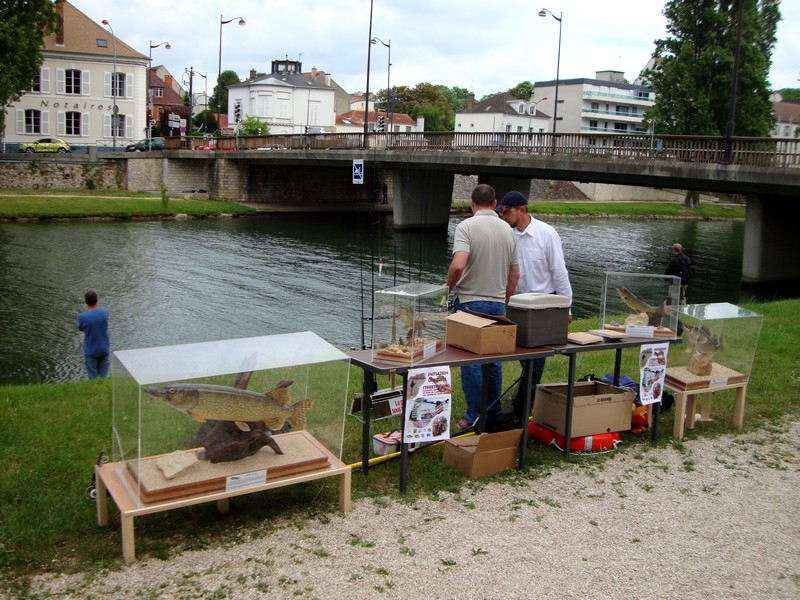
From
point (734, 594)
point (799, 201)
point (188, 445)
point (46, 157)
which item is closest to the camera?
point (734, 594)

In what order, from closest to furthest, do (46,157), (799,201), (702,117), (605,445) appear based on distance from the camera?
1. (605,445)
2. (799,201)
3. (46,157)
4. (702,117)

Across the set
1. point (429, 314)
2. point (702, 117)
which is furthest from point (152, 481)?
point (702, 117)

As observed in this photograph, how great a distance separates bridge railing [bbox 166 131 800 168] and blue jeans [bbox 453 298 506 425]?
70.1ft

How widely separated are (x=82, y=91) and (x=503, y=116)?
5228 cm

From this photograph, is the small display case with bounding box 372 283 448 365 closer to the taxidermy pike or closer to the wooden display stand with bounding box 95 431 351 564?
the taxidermy pike

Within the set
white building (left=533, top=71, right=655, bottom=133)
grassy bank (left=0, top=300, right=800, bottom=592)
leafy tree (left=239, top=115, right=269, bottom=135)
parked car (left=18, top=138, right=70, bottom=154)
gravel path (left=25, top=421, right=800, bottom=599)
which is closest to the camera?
gravel path (left=25, top=421, right=800, bottom=599)

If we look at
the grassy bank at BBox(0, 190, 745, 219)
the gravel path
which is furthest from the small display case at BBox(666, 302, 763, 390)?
the grassy bank at BBox(0, 190, 745, 219)

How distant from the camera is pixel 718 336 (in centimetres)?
884

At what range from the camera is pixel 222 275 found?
1140 inches

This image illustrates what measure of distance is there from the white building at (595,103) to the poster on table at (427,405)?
10681 centimetres

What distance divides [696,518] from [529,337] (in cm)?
202

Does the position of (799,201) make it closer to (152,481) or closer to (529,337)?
(529,337)

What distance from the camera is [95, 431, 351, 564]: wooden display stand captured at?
17.8 ft

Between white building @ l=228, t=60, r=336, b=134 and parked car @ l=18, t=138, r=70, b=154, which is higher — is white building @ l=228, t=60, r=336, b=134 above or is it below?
above
